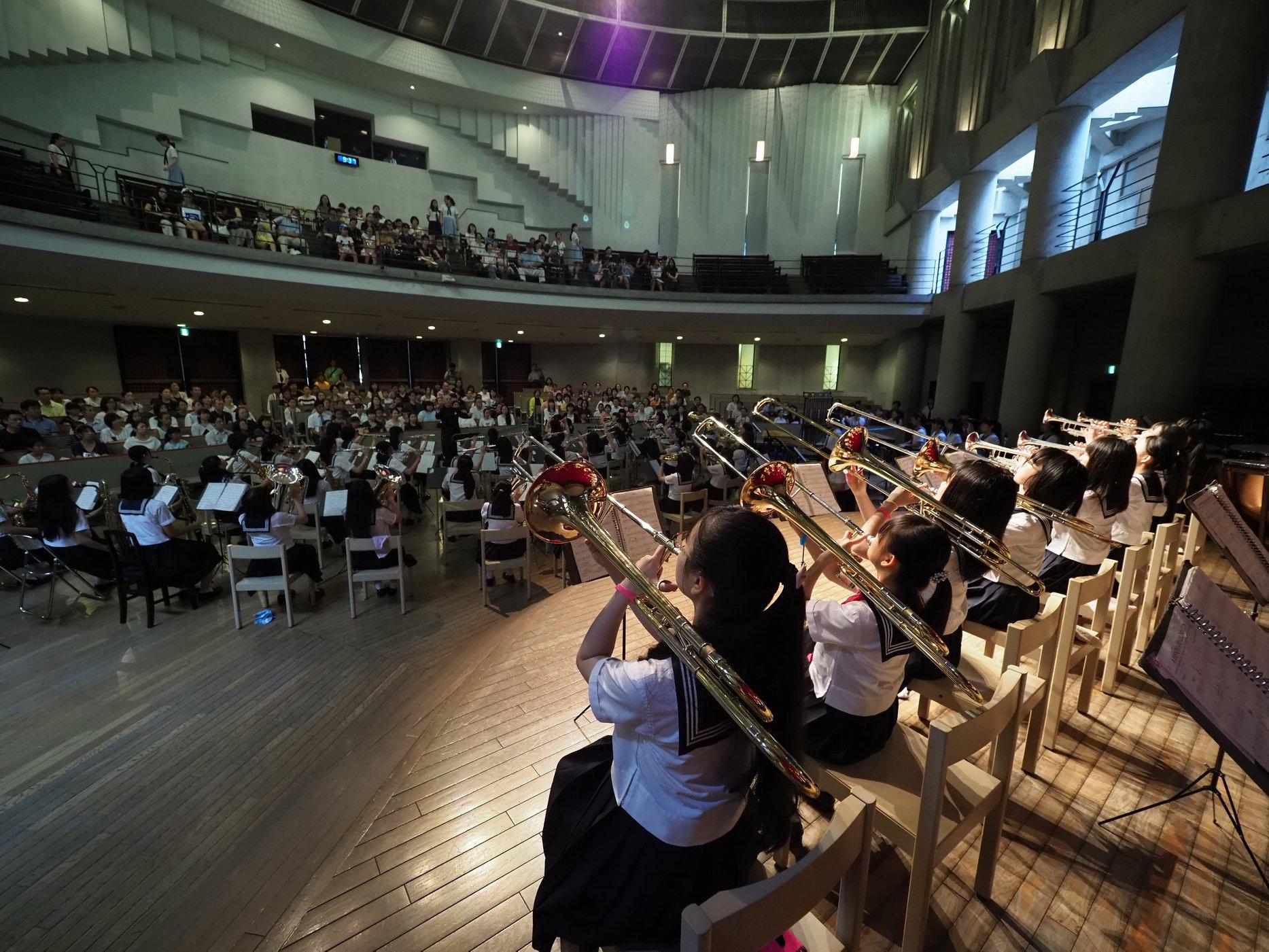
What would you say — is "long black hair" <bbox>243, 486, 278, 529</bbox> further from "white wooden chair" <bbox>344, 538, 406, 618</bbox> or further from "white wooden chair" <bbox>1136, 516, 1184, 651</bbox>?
"white wooden chair" <bbox>1136, 516, 1184, 651</bbox>

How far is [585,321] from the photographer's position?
1464 cm

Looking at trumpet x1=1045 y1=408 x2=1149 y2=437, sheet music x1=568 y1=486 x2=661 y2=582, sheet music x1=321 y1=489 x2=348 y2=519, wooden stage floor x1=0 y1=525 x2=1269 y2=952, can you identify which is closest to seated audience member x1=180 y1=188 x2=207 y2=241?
sheet music x1=321 y1=489 x2=348 y2=519

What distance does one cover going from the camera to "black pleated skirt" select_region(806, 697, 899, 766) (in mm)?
1694

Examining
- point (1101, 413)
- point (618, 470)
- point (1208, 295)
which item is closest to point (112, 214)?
point (618, 470)

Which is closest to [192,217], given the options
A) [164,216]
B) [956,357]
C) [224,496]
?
[164,216]

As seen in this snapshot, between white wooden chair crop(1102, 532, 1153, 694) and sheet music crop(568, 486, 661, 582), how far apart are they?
7.35 feet

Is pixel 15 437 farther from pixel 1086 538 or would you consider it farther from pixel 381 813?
pixel 1086 538

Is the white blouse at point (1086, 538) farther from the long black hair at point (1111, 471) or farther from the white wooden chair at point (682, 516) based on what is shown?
the white wooden chair at point (682, 516)

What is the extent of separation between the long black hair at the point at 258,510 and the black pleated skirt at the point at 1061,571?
17.6 feet

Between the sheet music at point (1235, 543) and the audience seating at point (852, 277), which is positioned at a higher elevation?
the audience seating at point (852, 277)

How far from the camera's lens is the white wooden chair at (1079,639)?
220 centimetres

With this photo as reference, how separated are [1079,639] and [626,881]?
2669mm

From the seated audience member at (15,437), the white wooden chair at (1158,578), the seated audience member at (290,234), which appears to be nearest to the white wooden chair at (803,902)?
the white wooden chair at (1158,578)

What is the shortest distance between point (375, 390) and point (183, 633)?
38.0ft
